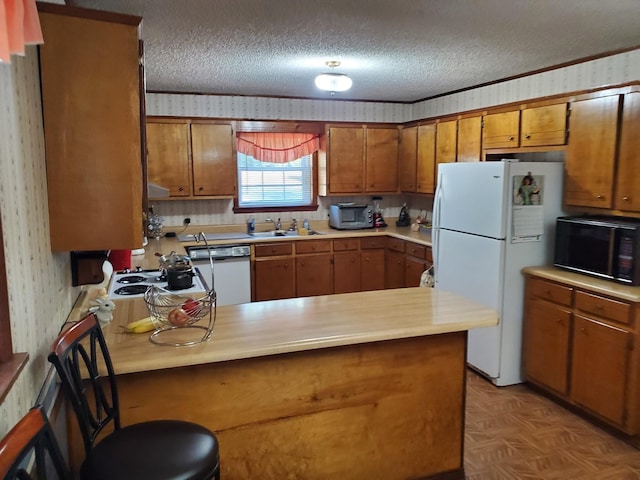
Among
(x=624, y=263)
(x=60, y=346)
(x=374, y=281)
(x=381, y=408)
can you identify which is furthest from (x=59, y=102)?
(x=374, y=281)

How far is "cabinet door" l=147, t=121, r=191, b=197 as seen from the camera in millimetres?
4797

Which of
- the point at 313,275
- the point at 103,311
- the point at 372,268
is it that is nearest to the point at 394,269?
the point at 372,268

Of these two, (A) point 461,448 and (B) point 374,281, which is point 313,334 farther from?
(B) point 374,281

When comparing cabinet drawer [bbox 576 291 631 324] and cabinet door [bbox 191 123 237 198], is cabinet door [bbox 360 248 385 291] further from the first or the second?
cabinet drawer [bbox 576 291 631 324]

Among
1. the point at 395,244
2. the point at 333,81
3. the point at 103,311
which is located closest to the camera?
the point at 103,311

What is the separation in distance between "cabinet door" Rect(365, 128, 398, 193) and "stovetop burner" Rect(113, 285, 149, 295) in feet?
10.7

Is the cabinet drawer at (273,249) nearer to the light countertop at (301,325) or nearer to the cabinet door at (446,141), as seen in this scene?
the cabinet door at (446,141)

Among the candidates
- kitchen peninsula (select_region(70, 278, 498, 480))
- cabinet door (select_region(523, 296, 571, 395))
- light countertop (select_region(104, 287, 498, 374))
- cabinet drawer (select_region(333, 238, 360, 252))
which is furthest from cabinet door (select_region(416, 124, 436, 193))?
kitchen peninsula (select_region(70, 278, 498, 480))

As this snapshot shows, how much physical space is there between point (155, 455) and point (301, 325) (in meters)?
0.80

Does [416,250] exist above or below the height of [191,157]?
below

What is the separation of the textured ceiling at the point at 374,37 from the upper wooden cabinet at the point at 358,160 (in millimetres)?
1204

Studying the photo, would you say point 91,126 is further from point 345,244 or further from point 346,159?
point 346,159

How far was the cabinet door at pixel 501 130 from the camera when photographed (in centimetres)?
395

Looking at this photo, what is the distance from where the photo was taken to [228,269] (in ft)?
15.9
